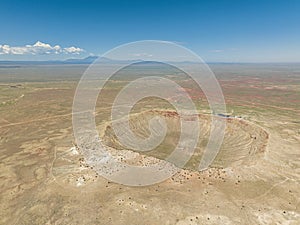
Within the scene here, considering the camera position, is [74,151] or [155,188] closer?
[155,188]

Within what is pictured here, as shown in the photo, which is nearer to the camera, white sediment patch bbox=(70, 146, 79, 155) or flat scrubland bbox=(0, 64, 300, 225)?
flat scrubland bbox=(0, 64, 300, 225)

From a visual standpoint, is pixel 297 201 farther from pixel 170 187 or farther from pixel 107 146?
pixel 107 146

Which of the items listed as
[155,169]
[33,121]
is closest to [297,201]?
[155,169]

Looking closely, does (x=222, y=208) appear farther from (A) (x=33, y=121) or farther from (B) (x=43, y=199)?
(A) (x=33, y=121)

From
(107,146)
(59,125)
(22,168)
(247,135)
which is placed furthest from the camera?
(59,125)

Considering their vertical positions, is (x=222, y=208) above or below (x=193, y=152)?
above

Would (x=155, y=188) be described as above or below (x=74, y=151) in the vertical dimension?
above

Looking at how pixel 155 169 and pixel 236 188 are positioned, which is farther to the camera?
pixel 155 169

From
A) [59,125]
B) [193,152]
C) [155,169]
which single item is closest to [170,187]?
[155,169]

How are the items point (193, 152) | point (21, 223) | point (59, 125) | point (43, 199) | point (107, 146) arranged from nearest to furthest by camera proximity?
1. point (21, 223)
2. point (43, 199)
3. point (107, 146)
4. point (193, 152)
5. point (59, 125)

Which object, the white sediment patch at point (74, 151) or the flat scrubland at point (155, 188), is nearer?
the flat scrubland at point (155, 188)
